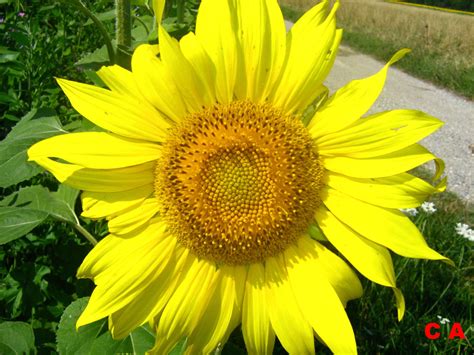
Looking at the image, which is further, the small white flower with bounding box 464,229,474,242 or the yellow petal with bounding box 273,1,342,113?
the small white flower with bounding box 464,229,474,242

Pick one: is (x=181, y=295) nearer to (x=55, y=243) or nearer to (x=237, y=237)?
(x=237, y=237)

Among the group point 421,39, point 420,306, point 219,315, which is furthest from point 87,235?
point 421,39

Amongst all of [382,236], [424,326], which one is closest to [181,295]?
[382,236]

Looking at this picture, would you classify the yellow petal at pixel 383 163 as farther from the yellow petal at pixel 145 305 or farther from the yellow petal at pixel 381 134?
the yellow petal at pixel 145 305

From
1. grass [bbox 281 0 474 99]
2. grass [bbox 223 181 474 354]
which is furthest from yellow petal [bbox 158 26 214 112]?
grass [bbox 281 0 474 99]

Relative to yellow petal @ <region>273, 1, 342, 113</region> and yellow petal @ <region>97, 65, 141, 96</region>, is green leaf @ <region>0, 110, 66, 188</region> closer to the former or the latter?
yellow petal @ <region>97, 65, 141, 96</region>
